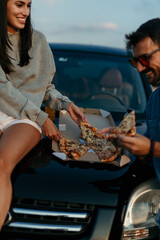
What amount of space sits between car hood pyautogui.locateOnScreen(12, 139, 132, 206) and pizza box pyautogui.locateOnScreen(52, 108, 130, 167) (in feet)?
0.15

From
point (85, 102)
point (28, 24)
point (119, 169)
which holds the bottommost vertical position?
point (85, 102)

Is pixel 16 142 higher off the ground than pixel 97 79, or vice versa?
pixel 16 142

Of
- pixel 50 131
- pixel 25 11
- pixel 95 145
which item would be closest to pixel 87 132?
pixel 95 145

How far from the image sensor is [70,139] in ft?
8.63

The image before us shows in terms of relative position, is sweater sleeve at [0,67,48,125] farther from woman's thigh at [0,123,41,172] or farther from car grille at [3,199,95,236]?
car grille at [3,199,95,236]

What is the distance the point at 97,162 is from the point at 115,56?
1.88 m

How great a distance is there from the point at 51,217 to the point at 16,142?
515mm

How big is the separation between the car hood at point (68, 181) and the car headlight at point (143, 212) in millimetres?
128

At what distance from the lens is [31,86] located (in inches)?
107

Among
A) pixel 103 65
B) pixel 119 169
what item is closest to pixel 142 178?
pixel 119 169

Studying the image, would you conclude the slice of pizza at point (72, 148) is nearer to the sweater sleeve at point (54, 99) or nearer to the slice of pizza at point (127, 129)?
the slice of pizza at point (127, 129)

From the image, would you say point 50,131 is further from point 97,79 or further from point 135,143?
point 97,79

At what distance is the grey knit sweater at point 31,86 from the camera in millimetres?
2500

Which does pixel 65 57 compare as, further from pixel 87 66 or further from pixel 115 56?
pixel 115 56
